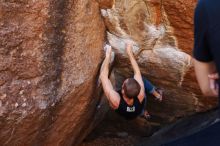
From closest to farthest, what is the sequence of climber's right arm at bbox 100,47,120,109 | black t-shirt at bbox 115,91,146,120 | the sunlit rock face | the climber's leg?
1. the sunlit rock face
2. climber's right arm at bbox 100,47,120,109
3. black t-shirt at bbox 115,91,146,120
4. the climber's leg

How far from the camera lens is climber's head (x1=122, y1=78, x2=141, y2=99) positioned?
410 centimetres

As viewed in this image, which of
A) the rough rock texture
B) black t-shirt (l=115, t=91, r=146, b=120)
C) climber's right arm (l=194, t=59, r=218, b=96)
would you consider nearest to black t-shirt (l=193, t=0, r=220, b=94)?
climber's right arm (l=194, t=59, r=218, b=96)

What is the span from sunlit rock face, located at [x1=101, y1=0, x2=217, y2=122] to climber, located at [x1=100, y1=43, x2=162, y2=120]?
0.10m

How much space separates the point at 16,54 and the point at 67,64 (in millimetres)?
566

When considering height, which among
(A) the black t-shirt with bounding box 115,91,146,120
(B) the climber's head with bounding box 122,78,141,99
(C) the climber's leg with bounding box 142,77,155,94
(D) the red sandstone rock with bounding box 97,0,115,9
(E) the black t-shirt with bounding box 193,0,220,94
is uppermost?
(E) the black t-shirt with bounding box 193,0,220,94

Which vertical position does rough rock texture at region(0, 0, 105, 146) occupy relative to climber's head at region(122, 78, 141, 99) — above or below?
above

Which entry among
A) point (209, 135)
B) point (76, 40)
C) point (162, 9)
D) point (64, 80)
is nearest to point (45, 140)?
point (64, 80)

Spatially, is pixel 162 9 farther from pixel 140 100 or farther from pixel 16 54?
pixel 16 54

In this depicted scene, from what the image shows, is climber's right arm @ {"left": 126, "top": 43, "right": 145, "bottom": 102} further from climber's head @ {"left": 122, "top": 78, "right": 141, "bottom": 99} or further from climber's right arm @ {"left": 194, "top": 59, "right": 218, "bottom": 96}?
Result: climber's right arm @ {"left": 194, "top": 59, "right": 218, "bottom": 96}

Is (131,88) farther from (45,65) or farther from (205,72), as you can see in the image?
(205,72)

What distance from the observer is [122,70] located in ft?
14.9

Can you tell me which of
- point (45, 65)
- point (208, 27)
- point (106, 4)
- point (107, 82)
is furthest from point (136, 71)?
point (208, 27)

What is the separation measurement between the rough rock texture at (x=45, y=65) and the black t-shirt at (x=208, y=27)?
1.92 m

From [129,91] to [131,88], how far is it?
37mm
